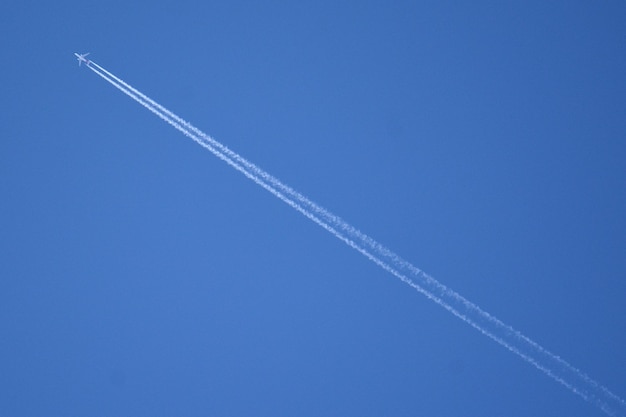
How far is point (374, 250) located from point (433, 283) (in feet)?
3.22

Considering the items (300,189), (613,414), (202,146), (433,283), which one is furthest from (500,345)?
(202,146)

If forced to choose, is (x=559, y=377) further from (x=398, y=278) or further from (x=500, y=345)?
(x=398, y=278)

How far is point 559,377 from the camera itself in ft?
25.8

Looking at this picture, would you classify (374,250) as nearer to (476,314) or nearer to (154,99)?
(476,314)

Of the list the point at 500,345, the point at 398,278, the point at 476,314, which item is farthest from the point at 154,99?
the point at 500,345

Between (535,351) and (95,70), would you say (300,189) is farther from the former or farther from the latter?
(535,351)

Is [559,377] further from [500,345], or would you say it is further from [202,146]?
[202,146]

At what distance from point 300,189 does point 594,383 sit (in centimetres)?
506

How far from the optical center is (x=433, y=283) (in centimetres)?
797

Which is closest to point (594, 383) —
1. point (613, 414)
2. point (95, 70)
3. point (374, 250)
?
point (613, 414)

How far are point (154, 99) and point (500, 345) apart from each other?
246 inches

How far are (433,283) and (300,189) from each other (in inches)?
94.0

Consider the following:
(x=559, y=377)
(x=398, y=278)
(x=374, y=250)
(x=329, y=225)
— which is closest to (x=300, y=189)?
(x=329, y=225)

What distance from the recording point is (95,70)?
8117 mm
